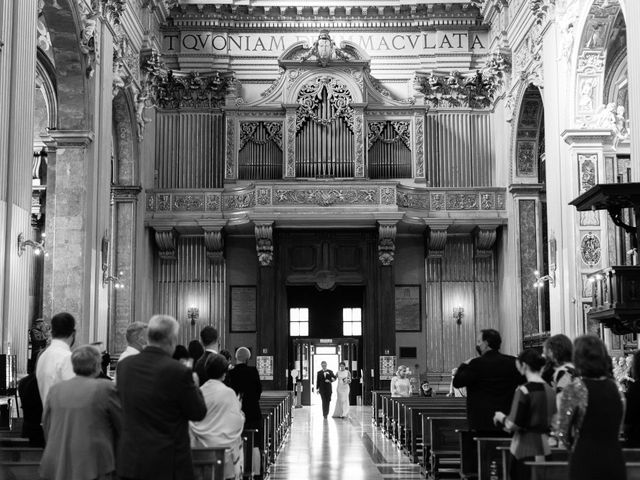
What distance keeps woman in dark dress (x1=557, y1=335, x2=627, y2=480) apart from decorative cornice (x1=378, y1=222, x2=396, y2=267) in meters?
21.4

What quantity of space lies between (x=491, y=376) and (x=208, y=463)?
294 centimetres

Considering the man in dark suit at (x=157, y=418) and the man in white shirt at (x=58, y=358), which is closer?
the man in dark suit at (x=157, y=418)

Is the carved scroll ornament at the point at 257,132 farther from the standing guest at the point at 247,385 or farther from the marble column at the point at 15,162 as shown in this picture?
the standing guest at the point at 247,385

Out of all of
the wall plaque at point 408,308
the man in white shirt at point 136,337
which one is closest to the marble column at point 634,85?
the man in white shirt at point 136,337

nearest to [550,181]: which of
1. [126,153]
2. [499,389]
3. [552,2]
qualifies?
[552,2]

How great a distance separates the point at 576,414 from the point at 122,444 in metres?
2.88

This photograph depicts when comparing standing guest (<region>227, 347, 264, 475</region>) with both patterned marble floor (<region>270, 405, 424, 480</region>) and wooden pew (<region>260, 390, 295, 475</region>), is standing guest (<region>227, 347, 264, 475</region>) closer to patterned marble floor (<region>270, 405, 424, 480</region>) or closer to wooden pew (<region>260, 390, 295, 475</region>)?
wooden pew (<region>260, 390, 295, 475</region>)

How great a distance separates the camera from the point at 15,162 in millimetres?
15805

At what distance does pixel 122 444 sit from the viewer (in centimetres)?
641

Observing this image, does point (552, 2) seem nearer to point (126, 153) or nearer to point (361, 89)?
point (361, 89)

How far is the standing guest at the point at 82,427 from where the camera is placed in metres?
6.80

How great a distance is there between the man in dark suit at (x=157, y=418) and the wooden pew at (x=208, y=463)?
1.58 meters

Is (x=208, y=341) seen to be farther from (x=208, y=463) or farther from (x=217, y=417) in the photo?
(x=208, y=463)

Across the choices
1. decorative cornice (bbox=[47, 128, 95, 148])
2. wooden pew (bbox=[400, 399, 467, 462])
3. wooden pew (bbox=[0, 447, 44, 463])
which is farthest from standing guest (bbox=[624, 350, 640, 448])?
decorative cornice (bbox=[47, 128, 95, 148])
